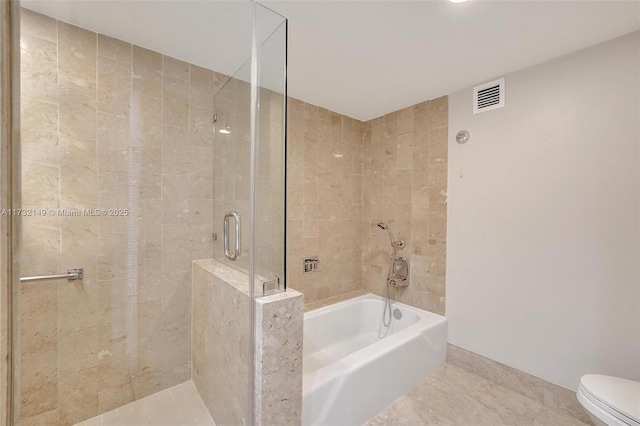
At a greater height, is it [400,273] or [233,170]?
[233,170]

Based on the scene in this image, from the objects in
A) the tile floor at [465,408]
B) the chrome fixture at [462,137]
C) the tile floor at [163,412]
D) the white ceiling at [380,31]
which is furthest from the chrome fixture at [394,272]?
the tile floor at [163,412]

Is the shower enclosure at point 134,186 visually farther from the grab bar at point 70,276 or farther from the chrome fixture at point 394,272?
the chrome fixture at point 394,272

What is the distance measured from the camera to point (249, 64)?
1439 millimetres

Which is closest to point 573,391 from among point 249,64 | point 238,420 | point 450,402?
point 450,402

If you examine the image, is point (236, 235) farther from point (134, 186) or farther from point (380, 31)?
point (380, 31)

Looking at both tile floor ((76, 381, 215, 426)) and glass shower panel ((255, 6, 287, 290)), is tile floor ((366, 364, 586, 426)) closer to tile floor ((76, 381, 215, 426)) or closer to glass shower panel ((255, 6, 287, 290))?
tile floor ((76, 381, 215, 426))

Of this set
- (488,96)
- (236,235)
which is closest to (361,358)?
(236,235)

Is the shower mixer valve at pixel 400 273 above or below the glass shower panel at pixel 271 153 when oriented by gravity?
below

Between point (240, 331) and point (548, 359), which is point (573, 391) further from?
point (240, 331)

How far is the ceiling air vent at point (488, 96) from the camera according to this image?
1.95m

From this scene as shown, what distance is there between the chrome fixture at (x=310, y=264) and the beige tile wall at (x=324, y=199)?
4 centimetres

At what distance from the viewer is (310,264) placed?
2.55 metres

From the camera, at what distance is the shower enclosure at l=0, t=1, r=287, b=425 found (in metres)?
1.30

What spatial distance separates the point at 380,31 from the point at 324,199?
5.00ft
